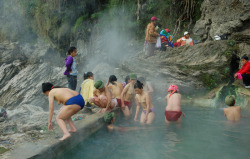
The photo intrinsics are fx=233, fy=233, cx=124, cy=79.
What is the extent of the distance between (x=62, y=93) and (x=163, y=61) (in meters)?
6.02

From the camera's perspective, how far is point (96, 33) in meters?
15.6

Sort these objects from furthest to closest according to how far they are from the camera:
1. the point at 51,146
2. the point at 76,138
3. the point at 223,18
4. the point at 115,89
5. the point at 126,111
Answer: the point at 223,18, the point at 115,89, the point at 126,111, the point at 76,138, the point at 51,146

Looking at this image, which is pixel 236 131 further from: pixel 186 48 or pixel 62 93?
pixel 186 48

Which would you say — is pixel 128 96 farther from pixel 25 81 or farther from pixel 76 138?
pixel 25 81

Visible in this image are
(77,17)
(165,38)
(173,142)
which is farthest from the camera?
(77,17)

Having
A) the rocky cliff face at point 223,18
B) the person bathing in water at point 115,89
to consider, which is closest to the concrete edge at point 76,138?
the person bathing in water at point 115,89

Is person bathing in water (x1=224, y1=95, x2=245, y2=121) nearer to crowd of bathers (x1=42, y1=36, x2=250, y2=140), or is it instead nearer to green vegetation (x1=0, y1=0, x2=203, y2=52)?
crowd of bathers (x1=42, y1=36, x2=250, y2=140)

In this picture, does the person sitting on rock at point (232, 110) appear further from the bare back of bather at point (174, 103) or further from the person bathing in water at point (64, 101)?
the person bathing in water at point (64, 101)

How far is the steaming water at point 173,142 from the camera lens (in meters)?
4.14

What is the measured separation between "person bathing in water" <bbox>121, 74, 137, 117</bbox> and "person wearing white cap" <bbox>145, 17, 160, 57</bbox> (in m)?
3.36

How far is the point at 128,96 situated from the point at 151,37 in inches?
146

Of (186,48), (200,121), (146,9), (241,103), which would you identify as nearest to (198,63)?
(186,48)

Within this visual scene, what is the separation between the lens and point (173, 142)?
15.7 feet

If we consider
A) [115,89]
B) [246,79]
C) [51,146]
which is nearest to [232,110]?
[246,79]
